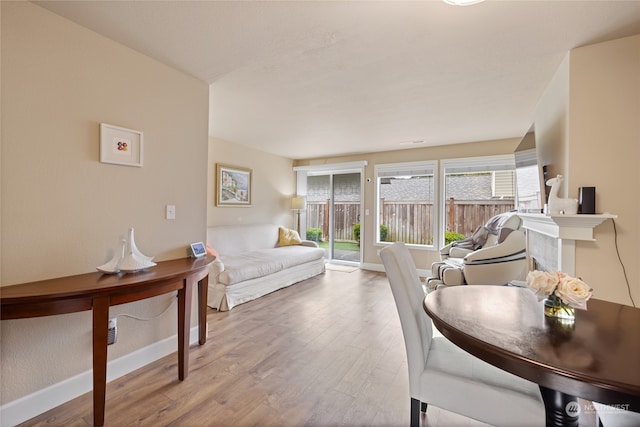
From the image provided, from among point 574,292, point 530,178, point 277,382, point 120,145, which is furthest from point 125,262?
point 530,178

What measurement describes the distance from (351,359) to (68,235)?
212cm

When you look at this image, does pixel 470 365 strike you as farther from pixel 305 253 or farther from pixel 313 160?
pixel 313 160

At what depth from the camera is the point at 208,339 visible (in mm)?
2506

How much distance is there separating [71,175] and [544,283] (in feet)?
8.39

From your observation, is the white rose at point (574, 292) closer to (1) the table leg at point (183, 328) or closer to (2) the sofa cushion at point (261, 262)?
(1) the table leg at point (183, 328)

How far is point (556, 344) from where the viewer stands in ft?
3.09

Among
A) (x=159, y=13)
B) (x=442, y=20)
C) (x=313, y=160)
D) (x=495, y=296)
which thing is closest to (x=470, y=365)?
(x=495, y=296)

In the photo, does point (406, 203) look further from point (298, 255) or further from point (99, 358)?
point (99, 358)

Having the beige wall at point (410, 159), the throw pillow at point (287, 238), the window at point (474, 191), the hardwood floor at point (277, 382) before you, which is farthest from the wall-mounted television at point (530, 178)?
the throw pillow at point (287, 238)

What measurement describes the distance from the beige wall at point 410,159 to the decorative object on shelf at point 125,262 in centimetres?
399

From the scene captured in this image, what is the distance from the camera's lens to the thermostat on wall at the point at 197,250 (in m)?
2.34

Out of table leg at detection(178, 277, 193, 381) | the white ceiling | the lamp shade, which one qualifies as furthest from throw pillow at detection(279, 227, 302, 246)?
table leg at detection(178, 277, 193, 381)

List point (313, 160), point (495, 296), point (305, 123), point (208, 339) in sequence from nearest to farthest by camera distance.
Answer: point (495, 296) < point (208, 339) < point (305, 123) < point (313, 160)

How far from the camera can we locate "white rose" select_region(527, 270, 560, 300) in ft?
3.67
